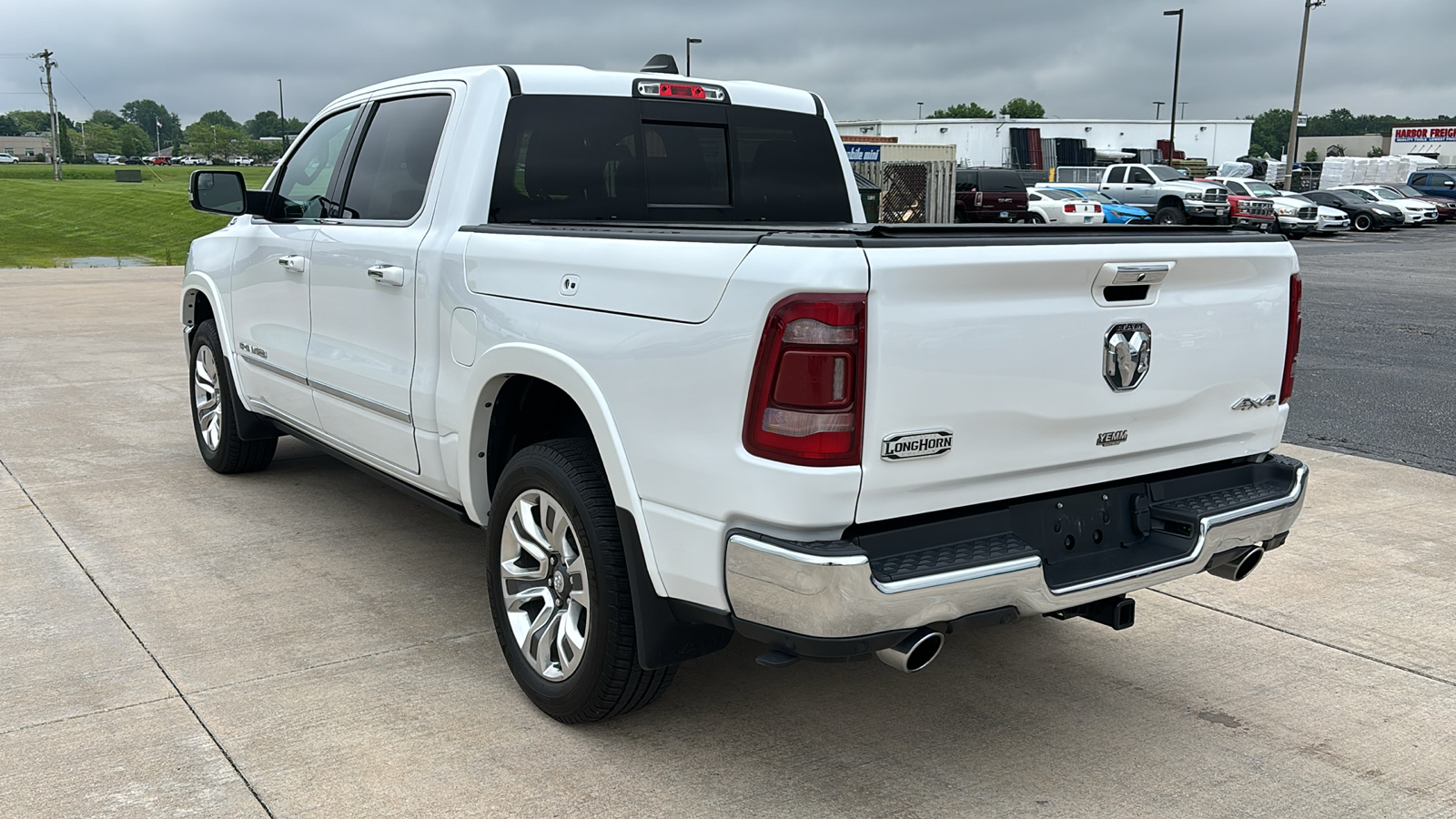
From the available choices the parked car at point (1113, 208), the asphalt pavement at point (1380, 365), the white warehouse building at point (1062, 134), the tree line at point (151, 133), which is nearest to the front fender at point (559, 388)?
the asphalt pavement at point (1380, 365)

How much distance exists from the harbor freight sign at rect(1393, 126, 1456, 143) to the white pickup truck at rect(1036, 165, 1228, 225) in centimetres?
6579

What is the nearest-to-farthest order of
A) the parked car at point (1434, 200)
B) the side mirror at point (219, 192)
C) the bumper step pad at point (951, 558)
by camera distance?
the bumper step pad at point (951, 558)
the side mirror at point (219, 192)
the parked car at point (1434, 200)

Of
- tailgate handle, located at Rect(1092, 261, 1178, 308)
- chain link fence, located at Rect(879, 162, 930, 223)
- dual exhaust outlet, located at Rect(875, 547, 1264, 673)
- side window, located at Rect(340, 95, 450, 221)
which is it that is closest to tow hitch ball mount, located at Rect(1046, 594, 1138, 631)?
dual exhaust outlet, located at Rect(875, 547, 1264, 673)

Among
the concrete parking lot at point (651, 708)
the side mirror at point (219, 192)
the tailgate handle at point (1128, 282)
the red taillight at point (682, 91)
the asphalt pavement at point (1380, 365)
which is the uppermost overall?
the red taillight at point (682, 91)

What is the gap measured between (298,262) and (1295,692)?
4130mm

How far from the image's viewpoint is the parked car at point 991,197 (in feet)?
97.5

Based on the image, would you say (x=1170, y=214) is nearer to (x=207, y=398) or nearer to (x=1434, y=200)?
(x=1434, y=200)

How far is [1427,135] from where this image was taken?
89812 millimetres

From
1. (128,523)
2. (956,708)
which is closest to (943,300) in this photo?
(956,708)

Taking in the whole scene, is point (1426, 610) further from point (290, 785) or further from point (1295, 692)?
point (290, 785)

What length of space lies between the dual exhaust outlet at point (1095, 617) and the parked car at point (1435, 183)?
158 ft

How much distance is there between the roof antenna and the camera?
5102 mm

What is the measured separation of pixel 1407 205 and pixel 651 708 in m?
43.0

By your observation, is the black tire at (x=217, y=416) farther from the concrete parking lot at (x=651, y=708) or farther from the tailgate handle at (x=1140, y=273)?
the tailgate handle at (x=1140, y=273)
